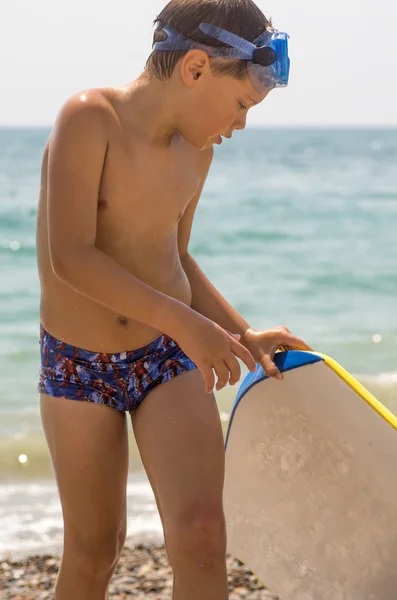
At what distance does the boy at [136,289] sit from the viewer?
230 centimetres

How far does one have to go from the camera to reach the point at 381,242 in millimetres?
15102

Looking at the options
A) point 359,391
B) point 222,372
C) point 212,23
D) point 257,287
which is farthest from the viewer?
point 257,287

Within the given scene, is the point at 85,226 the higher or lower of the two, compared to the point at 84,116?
lower

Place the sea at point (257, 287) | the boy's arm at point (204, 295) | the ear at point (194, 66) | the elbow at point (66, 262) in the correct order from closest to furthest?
the elbow at point (66, 262) → the ear at point (194, 66) → the boy's arm at point (204, 295) → the sea at point (257, 287)

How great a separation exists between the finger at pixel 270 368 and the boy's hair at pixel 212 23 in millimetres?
732

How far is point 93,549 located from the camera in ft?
8.19

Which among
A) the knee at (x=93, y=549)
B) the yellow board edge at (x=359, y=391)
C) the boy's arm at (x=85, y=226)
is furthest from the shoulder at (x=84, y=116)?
the knee at (x=93, y=549)

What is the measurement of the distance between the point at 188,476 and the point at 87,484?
0.95ft

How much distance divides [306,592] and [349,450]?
0.53 m

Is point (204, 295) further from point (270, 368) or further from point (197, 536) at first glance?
point (197, 536)

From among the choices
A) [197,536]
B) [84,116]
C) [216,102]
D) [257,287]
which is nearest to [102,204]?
[84,116]

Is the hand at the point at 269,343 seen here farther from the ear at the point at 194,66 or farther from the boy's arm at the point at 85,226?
the ear at the point at 194,66

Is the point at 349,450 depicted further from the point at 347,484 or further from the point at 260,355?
the point at 260,355

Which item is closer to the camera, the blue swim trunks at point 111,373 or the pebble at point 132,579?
the blue swim trunks at point 111,373
